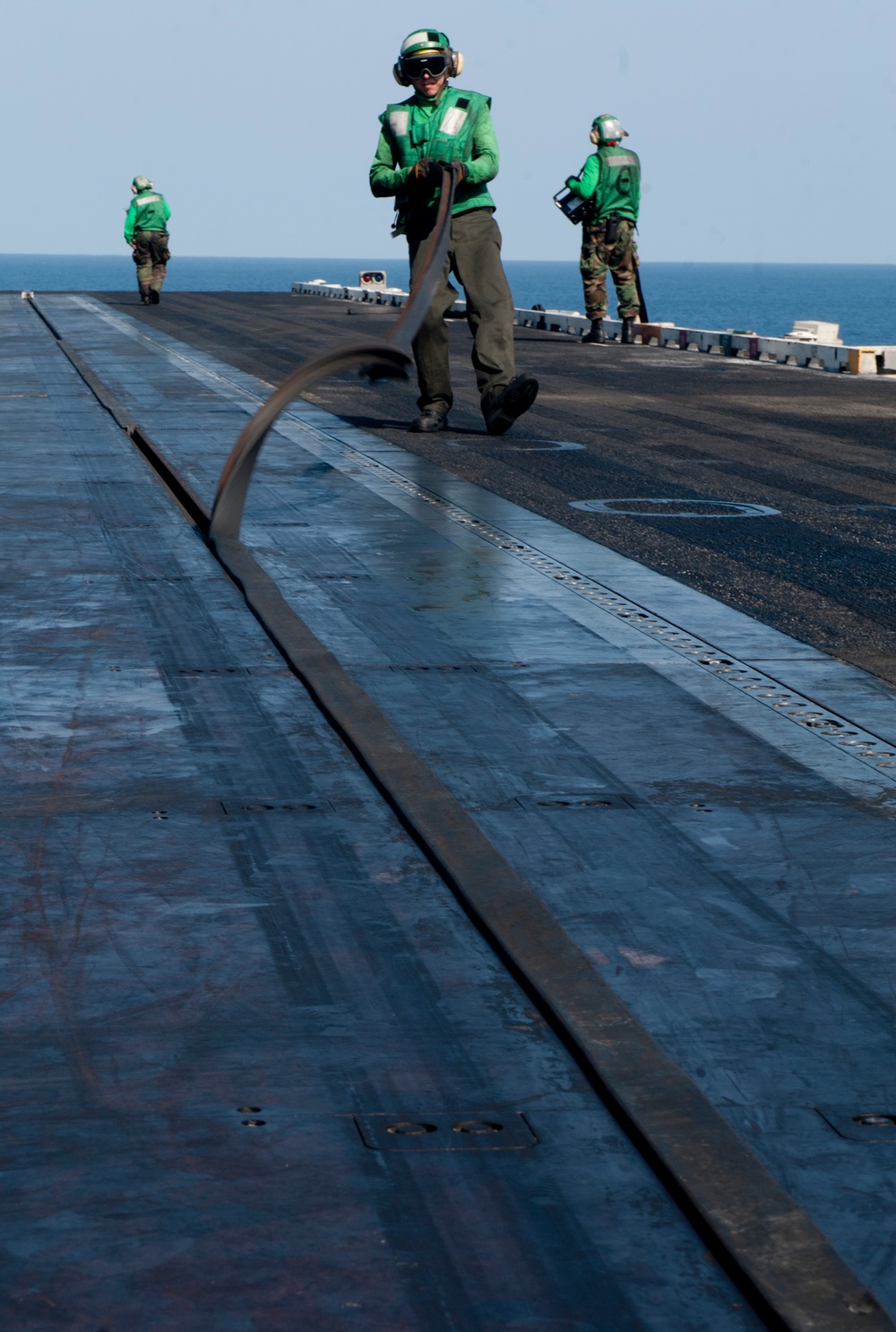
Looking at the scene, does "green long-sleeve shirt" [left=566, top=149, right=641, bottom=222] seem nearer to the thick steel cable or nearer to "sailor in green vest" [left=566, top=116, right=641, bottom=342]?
"sailor in green vest" [left=566, top=116, right=641, bottom=342]

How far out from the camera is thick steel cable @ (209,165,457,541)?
816 centimetres

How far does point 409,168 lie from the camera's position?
457 inches

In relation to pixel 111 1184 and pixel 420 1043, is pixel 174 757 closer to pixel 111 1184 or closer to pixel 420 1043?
pixel 420 1043

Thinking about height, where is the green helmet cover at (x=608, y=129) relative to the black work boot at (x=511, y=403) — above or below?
above

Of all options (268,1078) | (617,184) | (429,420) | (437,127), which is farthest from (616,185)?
(268,1078)

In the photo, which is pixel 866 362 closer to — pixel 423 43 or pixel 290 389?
pixel 423 43

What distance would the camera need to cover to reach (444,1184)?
2.52 metres

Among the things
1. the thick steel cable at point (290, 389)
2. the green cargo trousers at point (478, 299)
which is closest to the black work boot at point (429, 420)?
the green cargo trousers at point (478, 299)

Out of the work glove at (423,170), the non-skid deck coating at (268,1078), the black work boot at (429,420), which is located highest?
the work glove at (423,170)

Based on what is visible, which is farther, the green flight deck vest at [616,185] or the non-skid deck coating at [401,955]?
the green flight deck vest at [616,185]

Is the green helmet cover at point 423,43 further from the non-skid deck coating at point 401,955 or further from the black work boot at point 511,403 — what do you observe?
the non-skid deck coating at point 401,955

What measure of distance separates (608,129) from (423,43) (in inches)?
508

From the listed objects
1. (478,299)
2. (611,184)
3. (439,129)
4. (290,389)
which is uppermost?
(611,184)

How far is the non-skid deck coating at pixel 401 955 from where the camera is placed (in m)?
2.35
